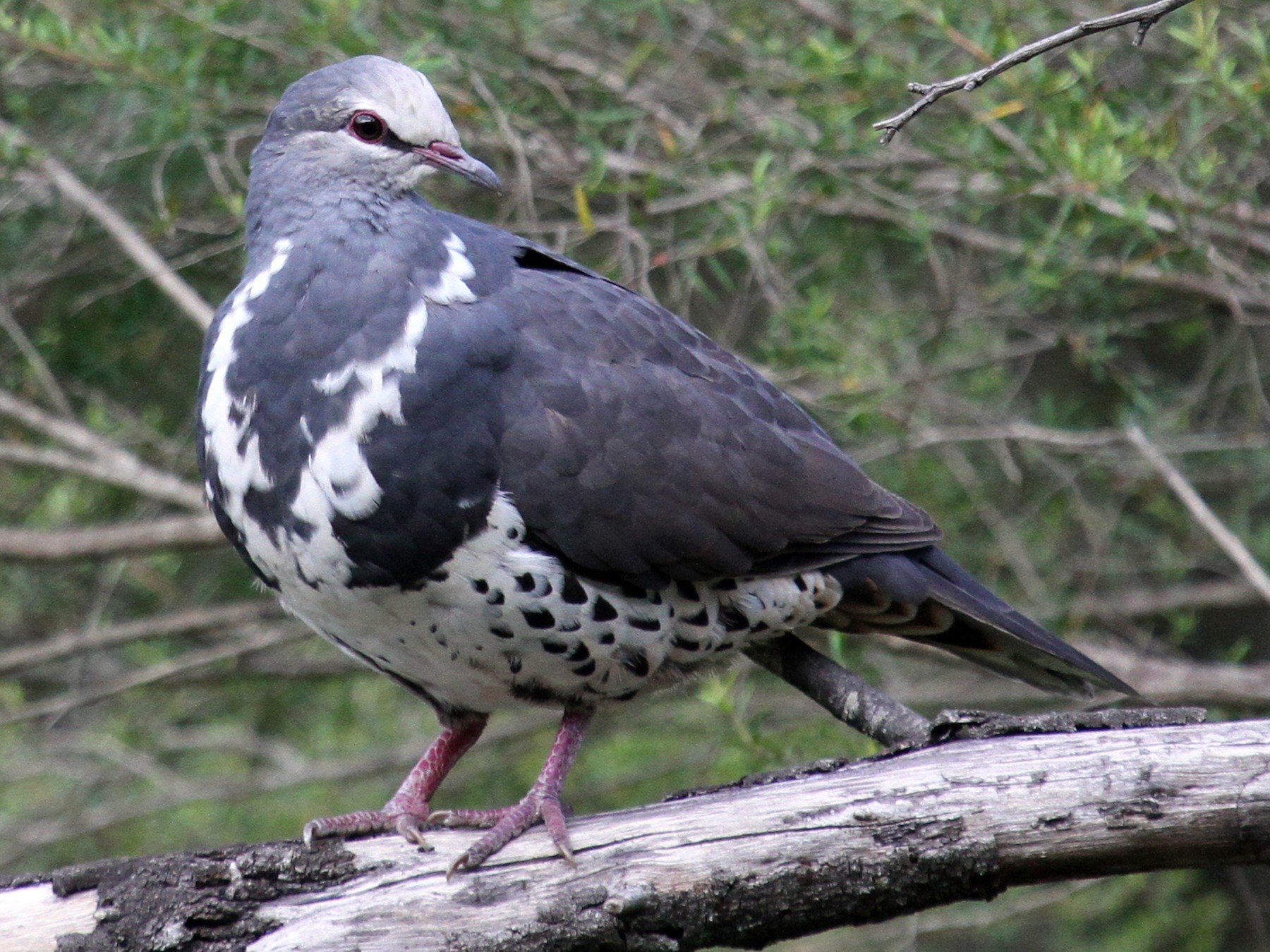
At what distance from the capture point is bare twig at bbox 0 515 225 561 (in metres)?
4.71

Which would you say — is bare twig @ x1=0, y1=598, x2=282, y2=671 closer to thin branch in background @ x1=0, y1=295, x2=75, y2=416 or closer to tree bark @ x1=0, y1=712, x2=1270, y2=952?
thin branch in background @ x1=0, y1=295, x2=75, y2=416

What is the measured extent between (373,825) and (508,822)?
34 cm

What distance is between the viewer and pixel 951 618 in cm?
357

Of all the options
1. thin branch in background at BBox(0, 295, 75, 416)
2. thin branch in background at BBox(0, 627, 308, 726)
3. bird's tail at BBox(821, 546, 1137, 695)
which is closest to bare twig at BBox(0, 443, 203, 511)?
thin branch in background at BBox(0, 295, 75, 416)

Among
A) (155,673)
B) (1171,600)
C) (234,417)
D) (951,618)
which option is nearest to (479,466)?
(234,417)

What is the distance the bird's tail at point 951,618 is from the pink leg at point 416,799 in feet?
3.03

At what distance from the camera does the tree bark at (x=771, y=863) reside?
8.55 feet

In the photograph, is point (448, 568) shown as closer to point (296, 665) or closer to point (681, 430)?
point (681, 430)

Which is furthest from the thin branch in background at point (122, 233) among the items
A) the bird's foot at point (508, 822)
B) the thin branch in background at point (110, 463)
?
the bird's foot at point (508, 822)

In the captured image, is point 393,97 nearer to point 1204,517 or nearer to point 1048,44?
point 1048,44

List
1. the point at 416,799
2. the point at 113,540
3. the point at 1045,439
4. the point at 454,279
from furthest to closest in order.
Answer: the point at 113,540
the point at 1045,439
the point at 416,799
the point at 454,279

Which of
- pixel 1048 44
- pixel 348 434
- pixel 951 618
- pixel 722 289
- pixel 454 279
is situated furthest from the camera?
pixel 722 289

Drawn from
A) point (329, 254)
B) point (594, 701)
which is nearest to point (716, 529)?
point (594, 701)

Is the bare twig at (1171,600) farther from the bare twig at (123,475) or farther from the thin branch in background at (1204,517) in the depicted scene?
the bare twig at (123,475)
